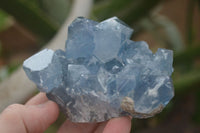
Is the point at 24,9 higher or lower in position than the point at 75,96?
higher

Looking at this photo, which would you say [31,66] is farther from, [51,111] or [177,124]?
[177,124]

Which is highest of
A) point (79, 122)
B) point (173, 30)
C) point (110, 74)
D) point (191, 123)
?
point (110, 74)

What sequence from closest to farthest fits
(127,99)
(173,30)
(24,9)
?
(127,99)
(24,9)
(173,30)

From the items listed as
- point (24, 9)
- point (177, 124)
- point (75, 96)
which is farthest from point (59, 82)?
point (177, 124)

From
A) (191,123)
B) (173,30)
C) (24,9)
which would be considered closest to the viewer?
(24,9)

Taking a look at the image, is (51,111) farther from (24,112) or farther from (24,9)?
(24,9)

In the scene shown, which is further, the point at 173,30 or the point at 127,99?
the point at 173,30
